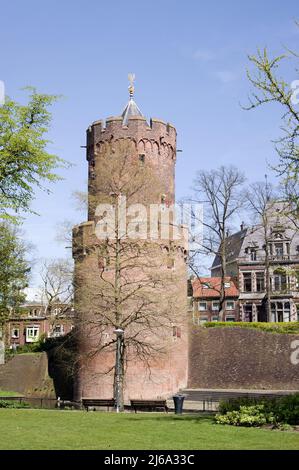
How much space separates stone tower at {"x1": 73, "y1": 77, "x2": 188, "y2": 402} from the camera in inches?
1078

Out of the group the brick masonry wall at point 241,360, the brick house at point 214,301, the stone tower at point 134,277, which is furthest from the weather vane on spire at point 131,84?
the brick house at point 214,301

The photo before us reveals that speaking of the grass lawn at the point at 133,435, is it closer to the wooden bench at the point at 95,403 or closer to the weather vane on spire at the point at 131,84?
the wooden bench at the point at 95,403

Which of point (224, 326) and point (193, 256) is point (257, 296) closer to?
point (193, 256)

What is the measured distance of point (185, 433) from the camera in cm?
1352

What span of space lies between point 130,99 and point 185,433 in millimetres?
26110

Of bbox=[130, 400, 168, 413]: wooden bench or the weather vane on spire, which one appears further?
the weather vane on spire

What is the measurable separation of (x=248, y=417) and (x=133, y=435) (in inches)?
135

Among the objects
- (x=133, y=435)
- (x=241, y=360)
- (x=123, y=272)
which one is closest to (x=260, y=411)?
(x=133, y=435)

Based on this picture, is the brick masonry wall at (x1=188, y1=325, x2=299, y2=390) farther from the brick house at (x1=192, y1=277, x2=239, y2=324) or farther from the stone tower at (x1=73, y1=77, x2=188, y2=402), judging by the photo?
the brick house at (x1=192, y1=277, x2=239, y2=324)

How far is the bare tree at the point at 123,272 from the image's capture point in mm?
26609

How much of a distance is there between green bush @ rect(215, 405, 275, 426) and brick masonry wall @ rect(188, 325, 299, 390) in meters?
18.7

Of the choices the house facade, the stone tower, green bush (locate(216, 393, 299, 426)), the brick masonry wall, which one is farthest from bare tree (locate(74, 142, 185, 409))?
the house facade
